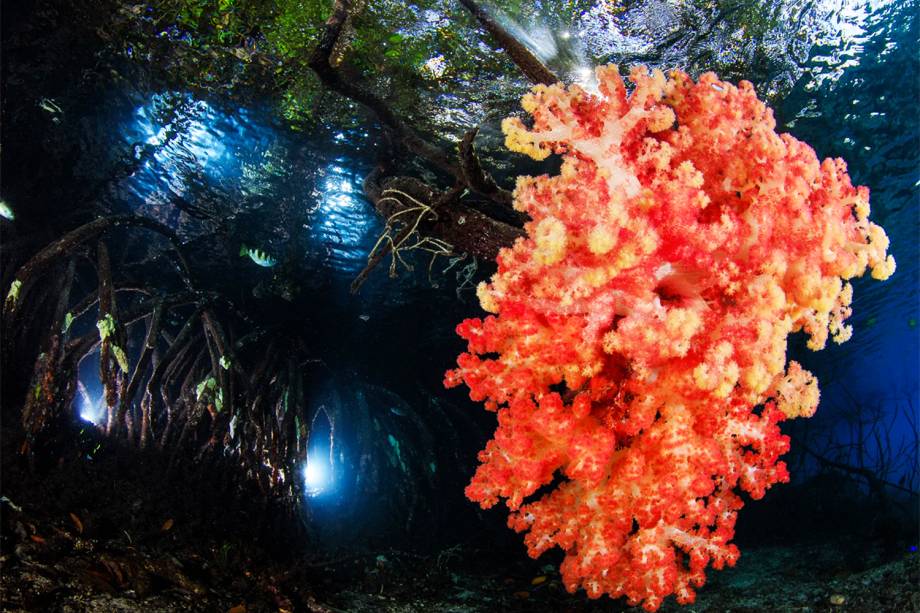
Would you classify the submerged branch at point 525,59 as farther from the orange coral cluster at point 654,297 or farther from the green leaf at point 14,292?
the green leaf at point 14,292

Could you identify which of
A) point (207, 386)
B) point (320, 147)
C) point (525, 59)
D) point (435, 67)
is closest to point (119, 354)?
point (207, 386)

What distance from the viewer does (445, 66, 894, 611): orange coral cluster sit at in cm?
204

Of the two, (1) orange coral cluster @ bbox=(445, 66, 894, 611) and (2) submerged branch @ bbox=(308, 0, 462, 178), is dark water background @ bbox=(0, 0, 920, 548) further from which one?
(1) orange coral cluster @ bbox=(445, 66, 894, 611)

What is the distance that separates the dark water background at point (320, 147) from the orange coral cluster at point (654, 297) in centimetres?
348

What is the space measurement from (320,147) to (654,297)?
666 cm

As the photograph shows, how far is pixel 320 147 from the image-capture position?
732 centimetres

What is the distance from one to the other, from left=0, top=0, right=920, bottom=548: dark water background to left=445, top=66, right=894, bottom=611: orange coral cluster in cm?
348

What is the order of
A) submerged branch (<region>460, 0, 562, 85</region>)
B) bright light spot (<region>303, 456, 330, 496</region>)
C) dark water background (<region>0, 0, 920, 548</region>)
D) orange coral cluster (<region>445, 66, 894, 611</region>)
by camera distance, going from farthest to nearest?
bright light spot (<region>303, 456, 330, 496</region>)
dark water background (<region>0, 0, 920, 548</region>)
submerged branch (<region>460, 0, 562, 85</region>)
orange coral cluster (<region>445, 66, 894, 611</region>)

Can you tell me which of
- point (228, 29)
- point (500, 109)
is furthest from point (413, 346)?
point (228, 29)

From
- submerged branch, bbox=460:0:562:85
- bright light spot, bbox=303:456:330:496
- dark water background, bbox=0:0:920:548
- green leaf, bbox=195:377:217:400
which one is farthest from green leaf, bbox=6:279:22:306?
bright light spot, bbox=303:456:330:496

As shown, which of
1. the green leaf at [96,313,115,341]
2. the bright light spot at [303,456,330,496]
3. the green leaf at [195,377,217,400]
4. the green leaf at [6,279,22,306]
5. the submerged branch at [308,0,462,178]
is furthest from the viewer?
the bright light spot at [303,456,330,496]

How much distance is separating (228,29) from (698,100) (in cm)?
534

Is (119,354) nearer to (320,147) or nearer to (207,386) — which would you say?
(207,386)

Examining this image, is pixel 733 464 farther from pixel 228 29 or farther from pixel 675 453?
pixel 228 29
